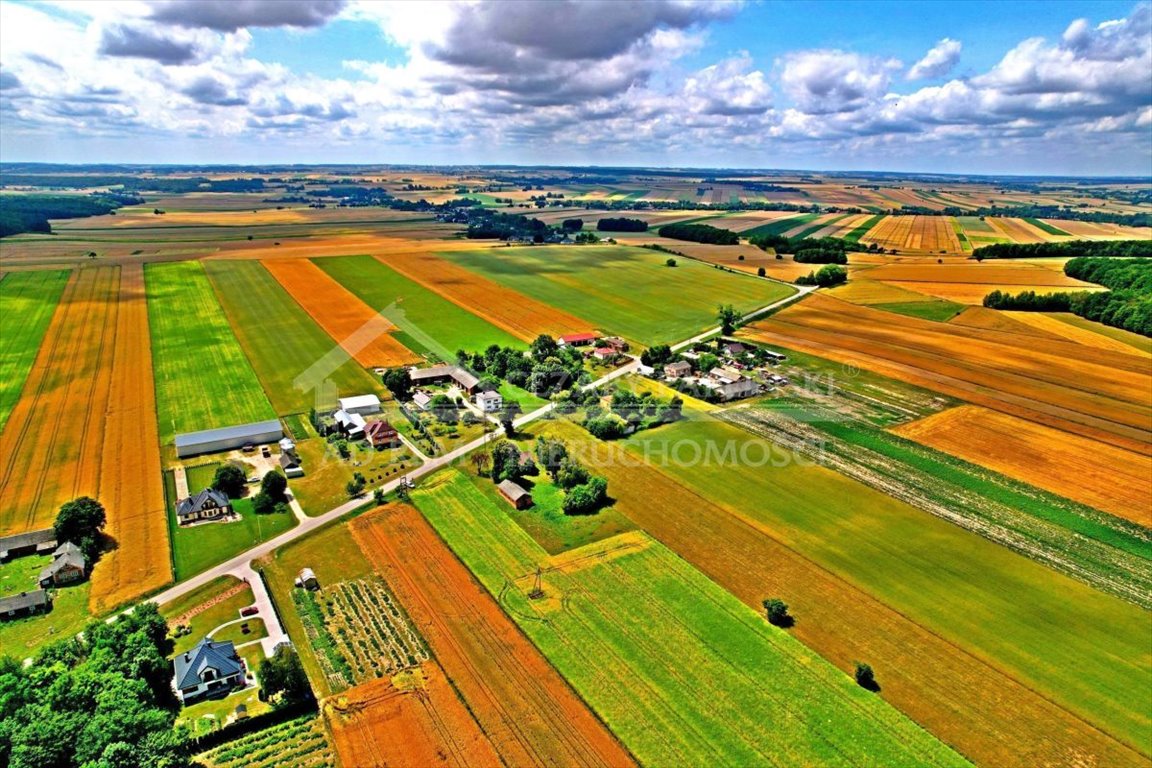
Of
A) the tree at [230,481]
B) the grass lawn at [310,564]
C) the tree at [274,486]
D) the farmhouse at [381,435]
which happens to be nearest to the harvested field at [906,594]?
the farmhouse at [381,435]

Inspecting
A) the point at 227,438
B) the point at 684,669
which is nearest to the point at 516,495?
the point at 684,669

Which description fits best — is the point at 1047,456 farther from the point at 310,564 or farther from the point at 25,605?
the point at 25,605

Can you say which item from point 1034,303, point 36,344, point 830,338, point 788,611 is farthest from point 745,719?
point 1034,303

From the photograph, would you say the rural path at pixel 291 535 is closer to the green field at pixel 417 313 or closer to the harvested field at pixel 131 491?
the harvested field at pixel 131 491

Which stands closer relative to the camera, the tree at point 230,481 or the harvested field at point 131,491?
the harvested field at point 131,491

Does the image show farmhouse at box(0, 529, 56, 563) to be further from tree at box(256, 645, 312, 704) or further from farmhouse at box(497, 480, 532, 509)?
farmhouse at box(497, 480, 532, 509)

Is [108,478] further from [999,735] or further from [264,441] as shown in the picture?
[999,735]

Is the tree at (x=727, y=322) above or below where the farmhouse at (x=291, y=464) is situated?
above

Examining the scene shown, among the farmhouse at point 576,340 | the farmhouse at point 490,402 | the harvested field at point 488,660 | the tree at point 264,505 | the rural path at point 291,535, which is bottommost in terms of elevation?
the harvested field at point 488,660
